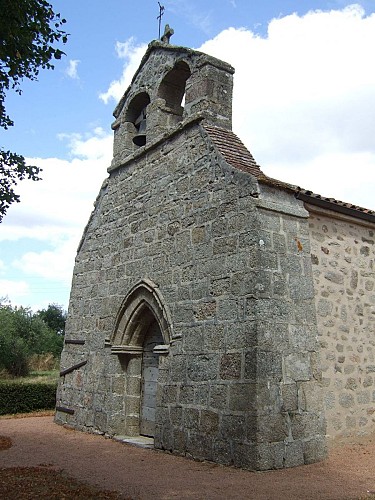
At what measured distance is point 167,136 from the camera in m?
8.41

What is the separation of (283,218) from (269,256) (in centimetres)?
66

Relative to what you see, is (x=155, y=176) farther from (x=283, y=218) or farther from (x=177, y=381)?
(x=177, y=381)

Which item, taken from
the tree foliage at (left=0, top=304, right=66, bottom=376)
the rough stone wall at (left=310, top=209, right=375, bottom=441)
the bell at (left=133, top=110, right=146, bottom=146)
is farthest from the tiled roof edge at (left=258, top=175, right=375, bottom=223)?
the tree foliage at (left=0, top=304, right=66, bottom=376)

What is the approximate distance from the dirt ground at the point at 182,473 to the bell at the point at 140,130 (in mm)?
5761

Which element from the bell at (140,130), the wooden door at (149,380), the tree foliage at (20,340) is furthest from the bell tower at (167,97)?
the tree foliage at (20,340)

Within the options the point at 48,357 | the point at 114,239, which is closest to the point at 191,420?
the point at 114,239

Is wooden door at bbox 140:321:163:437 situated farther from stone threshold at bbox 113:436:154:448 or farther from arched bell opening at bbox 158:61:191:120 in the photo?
arched bell opening at bbox 158:61:191:120

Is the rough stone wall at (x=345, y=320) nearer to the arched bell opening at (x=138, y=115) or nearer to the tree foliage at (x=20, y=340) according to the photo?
the arched bell opening at (x=138, y=115)

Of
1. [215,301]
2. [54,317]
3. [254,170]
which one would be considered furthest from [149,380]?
[54,317]

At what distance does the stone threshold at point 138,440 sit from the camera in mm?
7438

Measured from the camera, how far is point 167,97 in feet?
30.2

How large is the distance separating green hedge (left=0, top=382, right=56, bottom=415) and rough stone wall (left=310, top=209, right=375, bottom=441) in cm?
820

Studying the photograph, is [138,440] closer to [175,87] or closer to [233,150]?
[233,150]

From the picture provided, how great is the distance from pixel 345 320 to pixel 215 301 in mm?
2124
